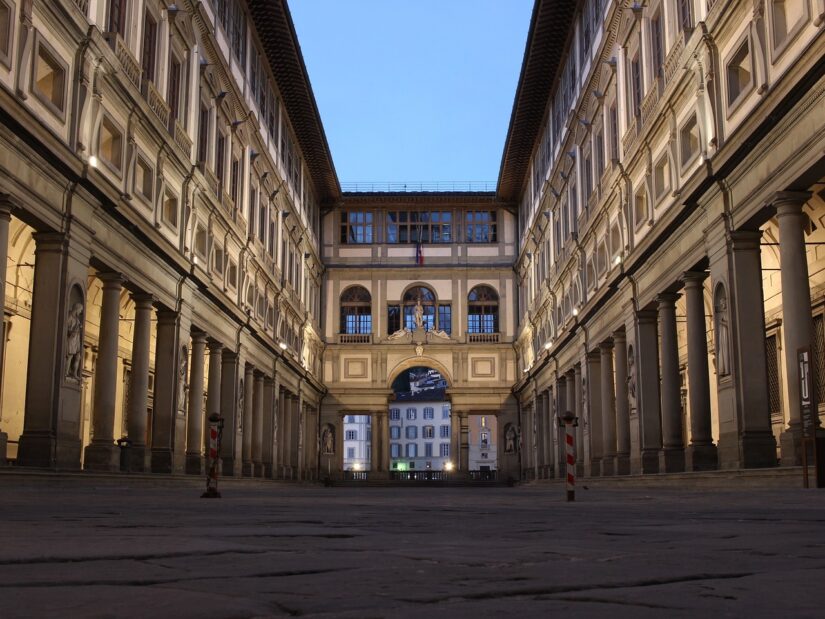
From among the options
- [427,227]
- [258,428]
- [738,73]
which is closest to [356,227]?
[427,227]

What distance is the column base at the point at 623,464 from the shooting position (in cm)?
3347

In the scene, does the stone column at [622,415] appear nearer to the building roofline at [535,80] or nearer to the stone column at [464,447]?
the building roofline at [535,80]

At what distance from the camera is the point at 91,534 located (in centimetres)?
582

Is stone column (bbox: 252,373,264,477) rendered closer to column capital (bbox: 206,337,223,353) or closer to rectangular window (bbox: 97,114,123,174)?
column capital (bbox: 206,337,223,353)

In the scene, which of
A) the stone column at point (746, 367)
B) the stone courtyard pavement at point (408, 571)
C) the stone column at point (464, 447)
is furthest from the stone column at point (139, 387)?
the stone column at point (464, 447)

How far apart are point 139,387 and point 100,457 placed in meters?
4.09

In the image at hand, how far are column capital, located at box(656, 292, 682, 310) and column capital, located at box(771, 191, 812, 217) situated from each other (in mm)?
8958

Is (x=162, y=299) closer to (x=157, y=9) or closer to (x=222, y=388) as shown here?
(x=157, y=9)

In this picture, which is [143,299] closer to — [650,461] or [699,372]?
[699,372]

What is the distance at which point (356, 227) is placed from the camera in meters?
64.1

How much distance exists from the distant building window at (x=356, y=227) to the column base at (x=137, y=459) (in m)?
36.5

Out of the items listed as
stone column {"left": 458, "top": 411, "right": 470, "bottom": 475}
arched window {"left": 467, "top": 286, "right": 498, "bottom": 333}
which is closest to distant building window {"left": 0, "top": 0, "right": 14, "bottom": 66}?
stone column {"left": 458, "top": 411, "right": 470, "bottom": 475}

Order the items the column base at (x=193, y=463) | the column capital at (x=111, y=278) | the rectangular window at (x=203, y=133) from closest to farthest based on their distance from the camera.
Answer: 1. the column capital at (x=111, y=278)
2. the column base at (x=193, y=463)
3. the rectangular window at (x=203, y=133)

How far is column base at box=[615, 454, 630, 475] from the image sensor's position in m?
33.5
